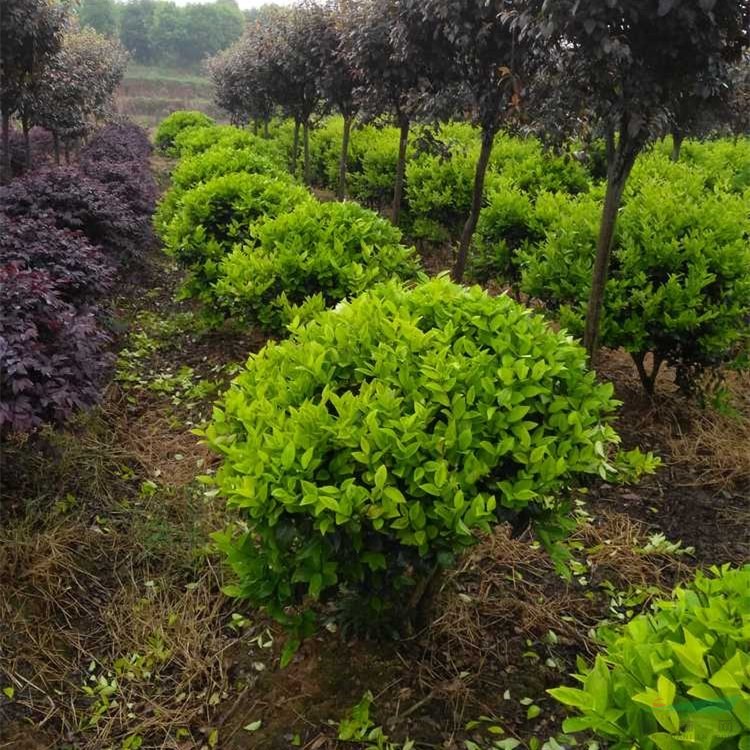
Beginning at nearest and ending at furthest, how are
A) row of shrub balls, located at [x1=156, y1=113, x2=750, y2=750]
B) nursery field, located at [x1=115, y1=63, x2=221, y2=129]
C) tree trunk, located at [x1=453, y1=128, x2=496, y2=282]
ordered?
1. row of shrub balls, located at [x1=156, y1=113, x2=750, y2=750]
2. tree trunk, located at [x1=453, y1=128, x2=496, y2=282]
3. nursery field, located at [x1=115, y1=63, x2=221, y2=129]

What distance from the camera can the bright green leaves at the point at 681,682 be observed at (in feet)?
3.65

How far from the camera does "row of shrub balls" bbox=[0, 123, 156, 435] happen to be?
2838mm

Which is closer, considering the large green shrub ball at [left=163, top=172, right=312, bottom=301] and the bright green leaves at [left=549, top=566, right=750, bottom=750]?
the bright green leaves at [left=549, top=566, right=750, bottom=750]

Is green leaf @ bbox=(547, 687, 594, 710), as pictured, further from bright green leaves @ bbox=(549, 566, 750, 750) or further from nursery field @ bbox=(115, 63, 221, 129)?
nursery field @ bbox=(115, 63, 221, 129)

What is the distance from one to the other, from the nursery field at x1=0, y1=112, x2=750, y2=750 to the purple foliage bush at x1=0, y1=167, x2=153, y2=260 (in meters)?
0.89

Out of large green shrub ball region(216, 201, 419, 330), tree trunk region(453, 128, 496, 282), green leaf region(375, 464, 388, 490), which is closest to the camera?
green leaf region(375, 464, 388, 490)

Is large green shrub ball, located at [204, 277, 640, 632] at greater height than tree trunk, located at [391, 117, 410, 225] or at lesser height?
lesser

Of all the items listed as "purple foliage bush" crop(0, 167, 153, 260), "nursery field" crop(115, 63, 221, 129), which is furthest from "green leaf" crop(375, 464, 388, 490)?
"nursery field" crop(115, 63, 221, 129)

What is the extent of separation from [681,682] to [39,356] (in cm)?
281

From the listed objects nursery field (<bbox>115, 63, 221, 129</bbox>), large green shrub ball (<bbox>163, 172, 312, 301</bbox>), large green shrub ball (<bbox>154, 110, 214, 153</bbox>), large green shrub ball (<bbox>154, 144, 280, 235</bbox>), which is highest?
nursery field (<bbox>115, 63, 221, 129</bbox>)

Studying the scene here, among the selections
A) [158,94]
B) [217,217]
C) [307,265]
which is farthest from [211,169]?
[158,94]

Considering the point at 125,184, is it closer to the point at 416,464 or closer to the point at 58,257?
the point at 58,257

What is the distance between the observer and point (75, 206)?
5.84 m

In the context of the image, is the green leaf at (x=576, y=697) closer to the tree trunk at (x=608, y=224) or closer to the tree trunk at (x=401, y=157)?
the tree trunk at (x=608, y=224)
